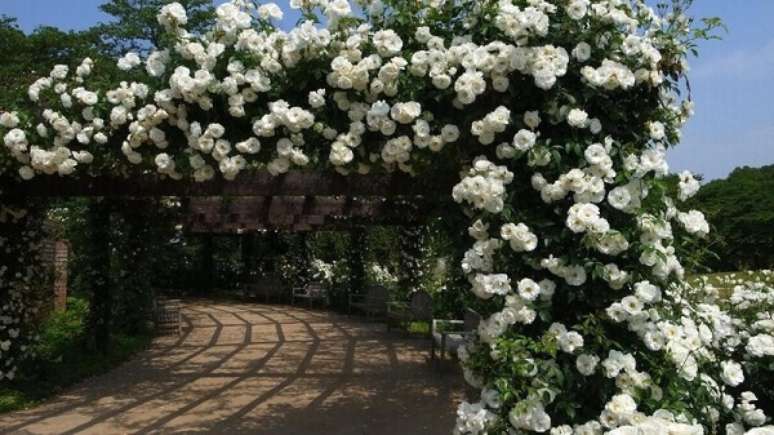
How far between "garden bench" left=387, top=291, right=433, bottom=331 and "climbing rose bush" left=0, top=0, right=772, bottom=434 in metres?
6.78

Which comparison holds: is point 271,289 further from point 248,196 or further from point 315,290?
point 248,196

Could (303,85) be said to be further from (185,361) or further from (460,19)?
(185,361)

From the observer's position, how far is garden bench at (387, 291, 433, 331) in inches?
430

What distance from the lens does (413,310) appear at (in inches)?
437

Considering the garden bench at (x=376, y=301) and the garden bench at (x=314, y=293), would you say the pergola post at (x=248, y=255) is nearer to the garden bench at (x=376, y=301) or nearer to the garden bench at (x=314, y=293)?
the garden bench at (x=314, y=293)

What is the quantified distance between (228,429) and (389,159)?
10.5 feet

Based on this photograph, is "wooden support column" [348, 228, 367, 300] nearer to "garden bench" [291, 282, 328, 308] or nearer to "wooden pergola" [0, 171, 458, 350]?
"garden bench" [291, 282, 328, 308]

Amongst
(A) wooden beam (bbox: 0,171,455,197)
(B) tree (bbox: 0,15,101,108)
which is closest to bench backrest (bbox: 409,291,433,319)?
(A) wooden beam (bbox: 0,171,455,197)

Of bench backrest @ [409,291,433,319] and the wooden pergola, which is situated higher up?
the wooden pergola

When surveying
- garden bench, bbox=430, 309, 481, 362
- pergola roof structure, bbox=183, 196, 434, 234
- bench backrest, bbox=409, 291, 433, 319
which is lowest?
garden bench, bbox=430, 309, 481, 362

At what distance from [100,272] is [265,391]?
11.6ft

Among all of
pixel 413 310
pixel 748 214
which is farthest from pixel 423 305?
pixel 748 214

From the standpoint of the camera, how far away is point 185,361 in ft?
31.7

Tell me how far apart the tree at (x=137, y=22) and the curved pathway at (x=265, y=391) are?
53.6 ft
